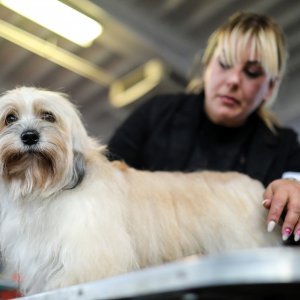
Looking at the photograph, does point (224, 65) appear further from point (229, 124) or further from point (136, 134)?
point (136, 134)

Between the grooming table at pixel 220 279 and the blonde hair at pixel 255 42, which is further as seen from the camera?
the blonde hair at pixel 255 42

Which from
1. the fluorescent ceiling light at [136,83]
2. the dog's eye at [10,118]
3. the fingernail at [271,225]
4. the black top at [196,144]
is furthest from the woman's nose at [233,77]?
the fluorescent ceiling light at [136,83]

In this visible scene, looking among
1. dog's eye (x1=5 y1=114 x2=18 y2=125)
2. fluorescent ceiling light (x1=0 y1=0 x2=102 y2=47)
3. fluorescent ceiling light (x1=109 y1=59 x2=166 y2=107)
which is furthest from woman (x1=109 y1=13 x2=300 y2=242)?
fluorescent ceiling light (x1=109 y1=59 x2=166 y2=107)

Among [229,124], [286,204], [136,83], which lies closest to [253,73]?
[229,124]

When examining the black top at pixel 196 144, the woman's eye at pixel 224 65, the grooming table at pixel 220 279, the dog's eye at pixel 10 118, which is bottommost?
the grooming table at pixel 220 279

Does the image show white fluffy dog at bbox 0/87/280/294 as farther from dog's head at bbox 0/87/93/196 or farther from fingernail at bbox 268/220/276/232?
fingernail at bbox 268/220/276/232

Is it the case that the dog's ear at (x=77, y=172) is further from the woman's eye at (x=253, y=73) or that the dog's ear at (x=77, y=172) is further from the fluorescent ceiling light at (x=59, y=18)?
the fluorescent ceiling light at (x=59, y=18)

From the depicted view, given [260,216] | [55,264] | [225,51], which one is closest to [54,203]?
[55,264]

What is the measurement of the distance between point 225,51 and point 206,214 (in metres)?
1.06

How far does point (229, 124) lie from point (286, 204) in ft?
3.77

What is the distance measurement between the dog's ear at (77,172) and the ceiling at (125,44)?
8.18ft

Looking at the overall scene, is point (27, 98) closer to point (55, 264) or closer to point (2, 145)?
point (2, 145)

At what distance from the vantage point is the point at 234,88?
9.82 ft

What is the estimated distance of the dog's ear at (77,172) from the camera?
6.98 feet
